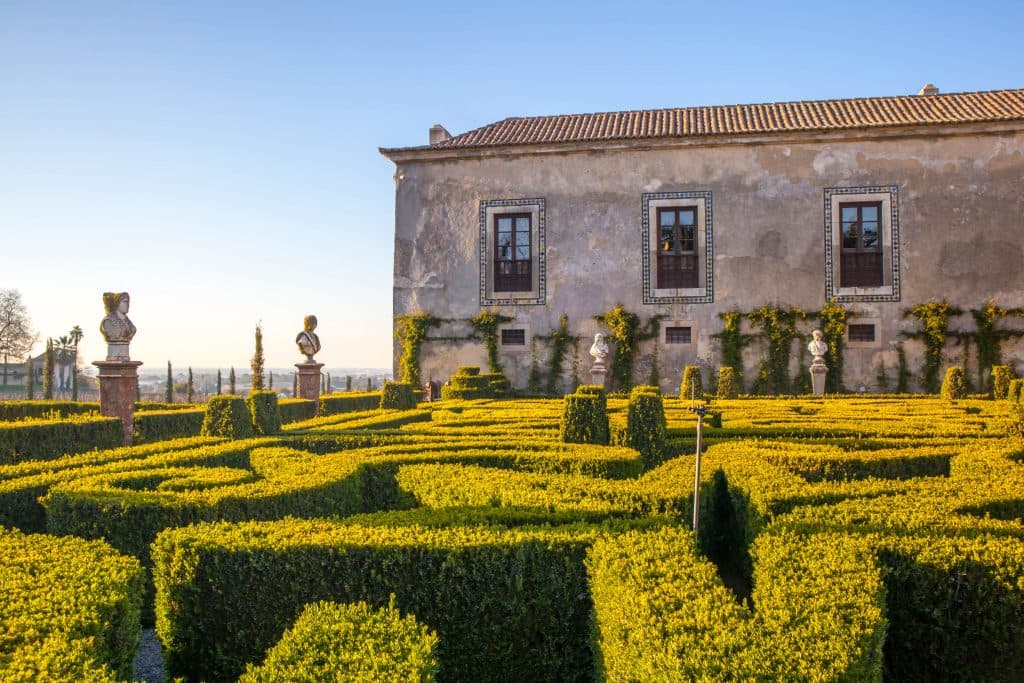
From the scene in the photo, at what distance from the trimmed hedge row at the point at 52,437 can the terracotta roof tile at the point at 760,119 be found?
13662mm

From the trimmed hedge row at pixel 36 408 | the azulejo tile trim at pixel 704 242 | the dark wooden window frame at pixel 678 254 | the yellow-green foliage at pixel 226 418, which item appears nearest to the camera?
the yellow-green foliage at pixel 226 418

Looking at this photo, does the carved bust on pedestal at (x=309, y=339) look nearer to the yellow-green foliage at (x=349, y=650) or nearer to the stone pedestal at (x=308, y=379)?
the stone pedestal at (x=308, y=379)

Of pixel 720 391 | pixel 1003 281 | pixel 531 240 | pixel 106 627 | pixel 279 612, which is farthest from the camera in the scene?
pixel 531 240

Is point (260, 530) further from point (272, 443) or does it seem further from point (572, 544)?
point (272, 443)

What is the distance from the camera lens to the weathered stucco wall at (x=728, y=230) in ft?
60.0

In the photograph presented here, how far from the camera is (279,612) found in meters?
3.58

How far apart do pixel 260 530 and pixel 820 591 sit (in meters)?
2.64

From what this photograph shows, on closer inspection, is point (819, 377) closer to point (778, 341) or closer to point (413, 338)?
point (778, 341)

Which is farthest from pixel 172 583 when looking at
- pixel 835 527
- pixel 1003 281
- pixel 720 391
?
pixel 1003 281

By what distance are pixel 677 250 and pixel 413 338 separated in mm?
7138

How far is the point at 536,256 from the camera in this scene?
20.1m

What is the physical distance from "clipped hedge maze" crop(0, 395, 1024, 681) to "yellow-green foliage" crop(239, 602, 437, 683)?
11 millimetres

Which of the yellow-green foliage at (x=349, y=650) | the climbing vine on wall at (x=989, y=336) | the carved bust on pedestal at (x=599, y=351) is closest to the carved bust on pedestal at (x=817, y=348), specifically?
the climbing vine on wall at (x=989, y=336)

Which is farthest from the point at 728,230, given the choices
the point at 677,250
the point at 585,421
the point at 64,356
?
the point at 64,356
